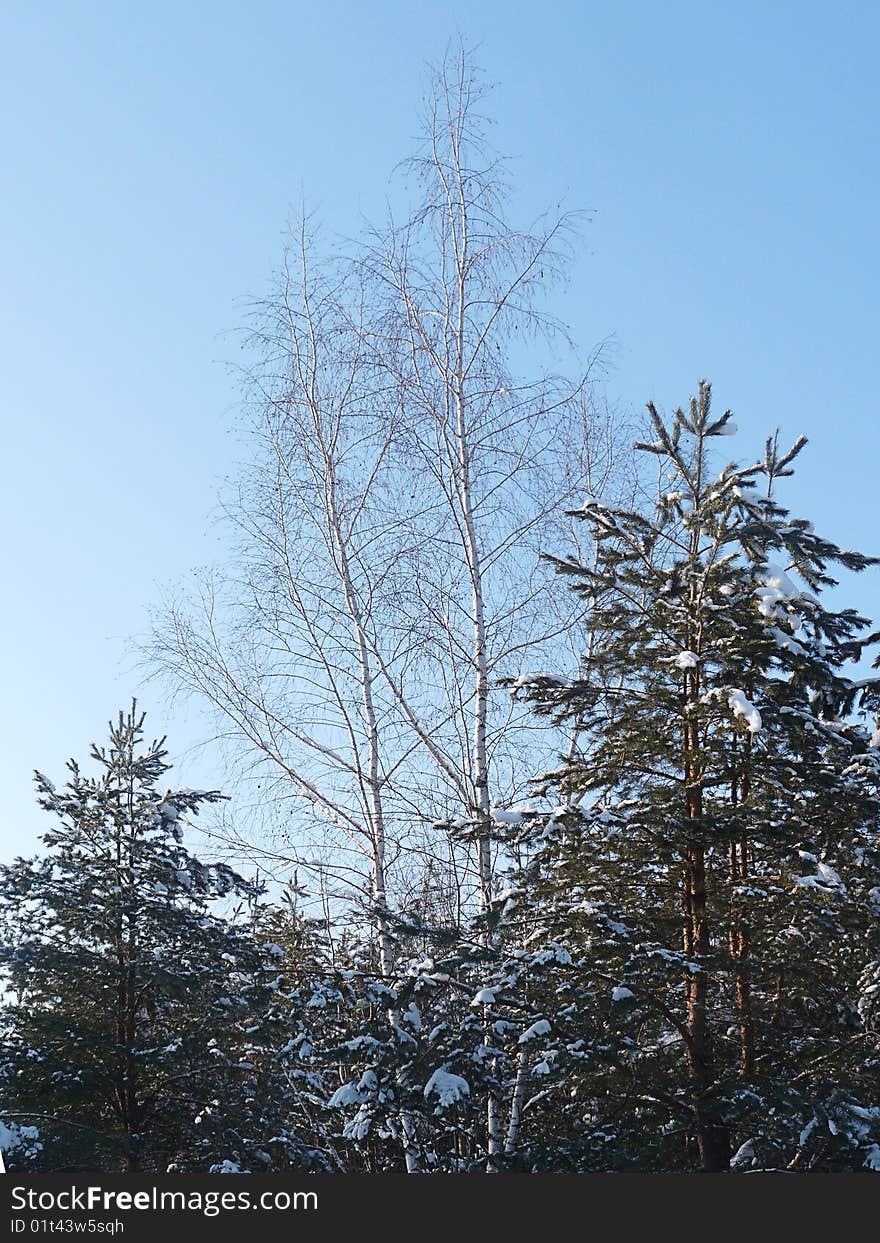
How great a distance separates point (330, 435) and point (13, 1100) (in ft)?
18.8

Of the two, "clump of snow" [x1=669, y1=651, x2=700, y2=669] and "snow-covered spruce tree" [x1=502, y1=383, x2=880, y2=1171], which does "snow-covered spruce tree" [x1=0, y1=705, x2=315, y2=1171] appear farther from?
"clump of snow" [x1=669, y1=651, x2=700, y2=669]

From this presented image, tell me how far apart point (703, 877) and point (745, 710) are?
134cm

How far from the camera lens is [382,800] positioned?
Answer: 29.7 ft

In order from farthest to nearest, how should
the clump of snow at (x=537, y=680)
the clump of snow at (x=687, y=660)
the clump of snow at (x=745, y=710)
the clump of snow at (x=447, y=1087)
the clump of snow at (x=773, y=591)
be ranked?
the clump of snow at (x=537, y=680), the clump of snow at (x=773, y=591), the clump of snow at (x=687, y=660), the clump of snow at (x=447, y=1087), the clump of snow at (x=745, y=710)

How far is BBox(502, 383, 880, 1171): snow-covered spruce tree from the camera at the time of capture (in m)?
5.98

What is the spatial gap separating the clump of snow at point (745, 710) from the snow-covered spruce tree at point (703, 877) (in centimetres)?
2

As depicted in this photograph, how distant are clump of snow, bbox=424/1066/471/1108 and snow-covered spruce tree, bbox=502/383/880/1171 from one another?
418 millimetres

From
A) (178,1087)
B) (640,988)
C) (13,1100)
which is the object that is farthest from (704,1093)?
(13,1100)

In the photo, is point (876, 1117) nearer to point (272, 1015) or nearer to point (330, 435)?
point (272, 1015)

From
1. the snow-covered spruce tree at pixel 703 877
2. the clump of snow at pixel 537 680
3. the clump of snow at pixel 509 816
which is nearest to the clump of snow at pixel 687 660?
the snow-covered spruce tree at pixel 703 877

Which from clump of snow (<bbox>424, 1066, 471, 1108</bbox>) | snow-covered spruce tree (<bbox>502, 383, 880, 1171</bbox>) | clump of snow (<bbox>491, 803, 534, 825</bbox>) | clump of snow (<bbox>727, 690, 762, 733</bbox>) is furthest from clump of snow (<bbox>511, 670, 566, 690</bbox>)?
clump of snow (<bbox>424, 1066, 471, 1108</bbox>)

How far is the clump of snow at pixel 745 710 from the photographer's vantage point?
562cm

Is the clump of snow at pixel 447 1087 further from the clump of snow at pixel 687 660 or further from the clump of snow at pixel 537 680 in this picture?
the clump of snow at pixel 687 660

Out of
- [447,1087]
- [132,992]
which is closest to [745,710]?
[447,1087]
